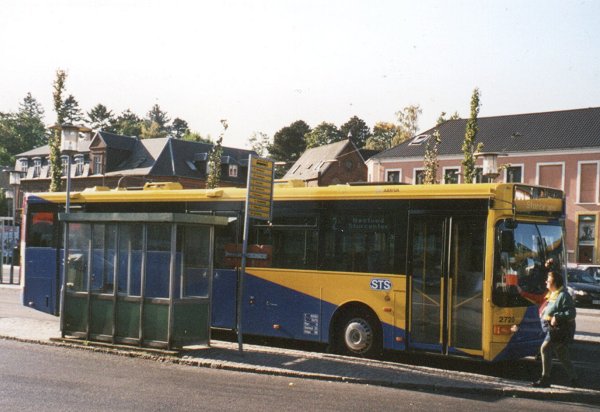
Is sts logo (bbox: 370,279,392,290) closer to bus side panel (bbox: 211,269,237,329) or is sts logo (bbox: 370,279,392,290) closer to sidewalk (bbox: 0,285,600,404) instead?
sidewalk (bbox: 0,285,600,404)

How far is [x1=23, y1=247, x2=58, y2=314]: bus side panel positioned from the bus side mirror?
10.7 m

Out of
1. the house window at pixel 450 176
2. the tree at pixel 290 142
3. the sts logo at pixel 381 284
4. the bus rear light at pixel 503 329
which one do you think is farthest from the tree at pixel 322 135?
the bus rear light at pixel 503 329

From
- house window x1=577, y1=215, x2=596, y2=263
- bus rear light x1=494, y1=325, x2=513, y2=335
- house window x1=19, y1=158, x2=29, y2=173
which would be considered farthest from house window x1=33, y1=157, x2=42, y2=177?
bus rear light x1=494, y1=325, x2=513, y2=335

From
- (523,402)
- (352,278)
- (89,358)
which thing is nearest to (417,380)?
(523,402)

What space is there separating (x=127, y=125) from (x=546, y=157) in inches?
3146

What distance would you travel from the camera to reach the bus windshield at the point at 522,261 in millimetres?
11469

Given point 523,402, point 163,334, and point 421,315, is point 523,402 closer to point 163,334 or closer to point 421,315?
point 421,315

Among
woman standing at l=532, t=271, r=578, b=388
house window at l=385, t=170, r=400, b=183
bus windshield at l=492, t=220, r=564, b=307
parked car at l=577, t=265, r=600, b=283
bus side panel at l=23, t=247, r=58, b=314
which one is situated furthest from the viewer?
house window at l=385, t=170, r=400, b=183

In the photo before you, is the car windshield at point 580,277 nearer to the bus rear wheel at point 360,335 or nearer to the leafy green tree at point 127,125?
the bus rear wheel at point 360,335

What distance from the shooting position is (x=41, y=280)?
16984 mm

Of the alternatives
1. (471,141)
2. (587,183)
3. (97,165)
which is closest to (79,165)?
(97,165)

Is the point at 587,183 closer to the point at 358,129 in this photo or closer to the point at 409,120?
the point at 409,120

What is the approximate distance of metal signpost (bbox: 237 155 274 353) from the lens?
490 inches

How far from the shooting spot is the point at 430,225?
12312 millimetres
